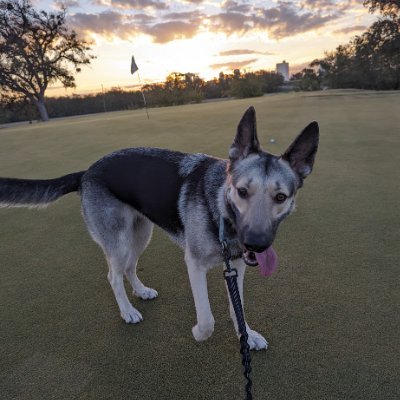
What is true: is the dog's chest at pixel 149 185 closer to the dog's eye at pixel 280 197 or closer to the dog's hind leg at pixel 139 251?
the dog's hind leg at pixel 139 251

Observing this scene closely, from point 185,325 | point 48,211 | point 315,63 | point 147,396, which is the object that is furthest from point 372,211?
point 315,63

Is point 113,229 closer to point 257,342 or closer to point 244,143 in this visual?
point 244,143

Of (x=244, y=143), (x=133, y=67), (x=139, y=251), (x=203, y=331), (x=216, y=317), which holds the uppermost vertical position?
(x=133, y=67)

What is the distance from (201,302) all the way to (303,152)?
4.37 ft

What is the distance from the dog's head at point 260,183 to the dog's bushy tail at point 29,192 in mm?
1674

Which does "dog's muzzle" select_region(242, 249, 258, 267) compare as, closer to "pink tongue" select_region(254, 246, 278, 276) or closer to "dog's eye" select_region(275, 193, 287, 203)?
"pink tongue" select_region(254, 246, 278, 276)

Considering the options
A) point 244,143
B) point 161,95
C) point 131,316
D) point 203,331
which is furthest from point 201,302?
point 161,95

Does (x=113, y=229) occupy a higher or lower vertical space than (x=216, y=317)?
higher

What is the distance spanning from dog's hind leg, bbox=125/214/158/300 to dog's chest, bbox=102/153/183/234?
291 millimetres

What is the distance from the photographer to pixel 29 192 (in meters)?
2.99

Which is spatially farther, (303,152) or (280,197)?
(303,152)

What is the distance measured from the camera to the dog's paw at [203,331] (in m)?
2.44

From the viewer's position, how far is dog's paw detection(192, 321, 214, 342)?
96.2 inches

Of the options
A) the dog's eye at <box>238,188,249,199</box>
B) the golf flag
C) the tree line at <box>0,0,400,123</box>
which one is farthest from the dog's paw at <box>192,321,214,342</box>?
the tree line at <box>0,0,400,123</box>
